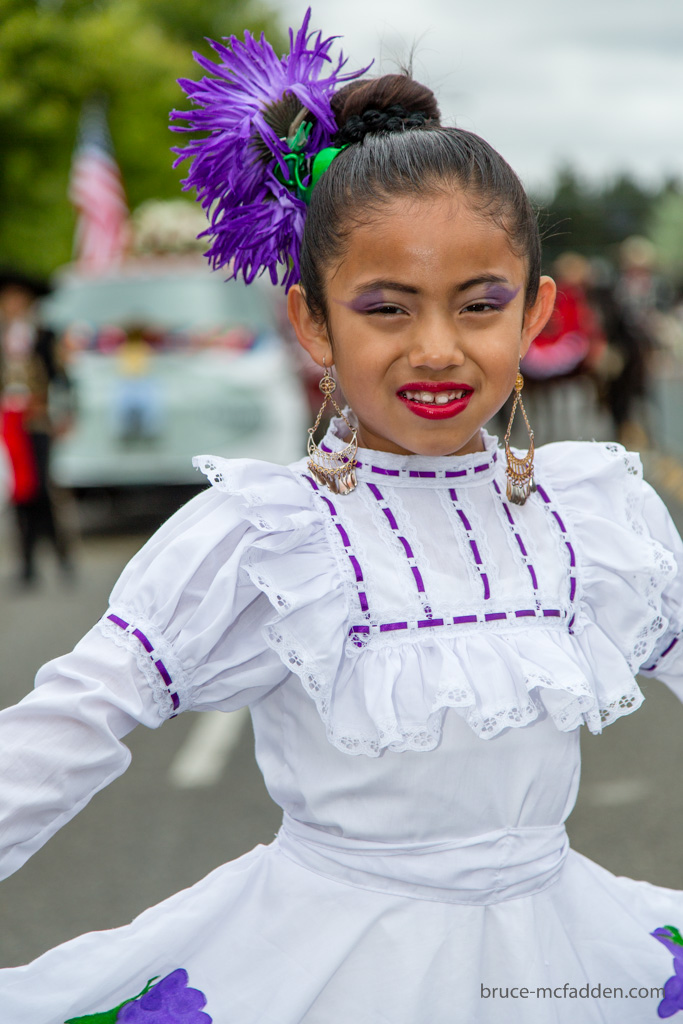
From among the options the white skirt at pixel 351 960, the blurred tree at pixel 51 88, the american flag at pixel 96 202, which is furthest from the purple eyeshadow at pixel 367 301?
the blurred tree at pixel 51 88

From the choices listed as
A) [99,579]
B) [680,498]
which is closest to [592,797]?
[99,579]

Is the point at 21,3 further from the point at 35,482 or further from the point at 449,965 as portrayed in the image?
the point at 449,965

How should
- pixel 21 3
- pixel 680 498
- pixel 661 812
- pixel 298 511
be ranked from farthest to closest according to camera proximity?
pixel 21 3, pixel 680 498, pixel 661 812, pixel 298 511

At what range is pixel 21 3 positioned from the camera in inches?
675

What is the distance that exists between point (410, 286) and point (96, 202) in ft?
51.6

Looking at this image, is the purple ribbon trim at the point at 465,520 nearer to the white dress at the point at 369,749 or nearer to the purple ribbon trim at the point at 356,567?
the white dress at the point at 369,749

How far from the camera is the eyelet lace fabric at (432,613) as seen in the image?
5.74 feet

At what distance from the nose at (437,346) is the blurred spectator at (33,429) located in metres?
6.93

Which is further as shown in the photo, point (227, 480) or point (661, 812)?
point (661, 812)

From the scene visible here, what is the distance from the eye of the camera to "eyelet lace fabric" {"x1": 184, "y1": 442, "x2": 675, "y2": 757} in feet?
5.74

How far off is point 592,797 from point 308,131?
3.16m

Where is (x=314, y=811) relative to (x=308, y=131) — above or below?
below

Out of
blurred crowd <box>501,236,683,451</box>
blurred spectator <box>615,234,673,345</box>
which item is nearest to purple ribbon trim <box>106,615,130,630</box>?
blurred crowd <box>501,236,683,451</box>

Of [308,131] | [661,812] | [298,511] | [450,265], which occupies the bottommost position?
[661,812]
